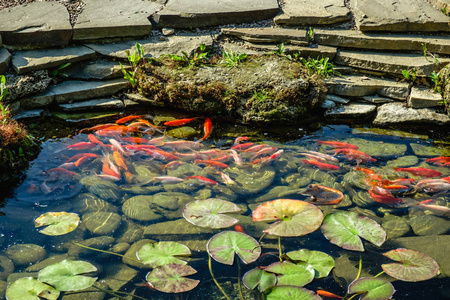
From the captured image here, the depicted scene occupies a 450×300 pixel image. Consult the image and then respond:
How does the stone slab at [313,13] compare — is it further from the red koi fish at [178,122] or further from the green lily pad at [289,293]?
the green lily pad at [289,293]

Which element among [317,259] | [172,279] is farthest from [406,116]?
[172,279]

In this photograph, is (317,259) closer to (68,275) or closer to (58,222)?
(68,275)

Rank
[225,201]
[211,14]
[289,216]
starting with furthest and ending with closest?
[211,14] < [225,201] < [289,216]

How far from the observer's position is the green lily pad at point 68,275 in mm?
2719

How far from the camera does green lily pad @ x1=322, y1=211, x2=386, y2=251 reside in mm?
3080

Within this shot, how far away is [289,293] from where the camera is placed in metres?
2.61

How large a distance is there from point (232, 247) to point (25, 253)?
1736mm

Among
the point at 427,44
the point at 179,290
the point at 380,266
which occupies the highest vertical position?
the point at 427,44

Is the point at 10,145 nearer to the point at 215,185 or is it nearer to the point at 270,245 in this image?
the point at 215,185

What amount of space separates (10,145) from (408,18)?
18.8ft

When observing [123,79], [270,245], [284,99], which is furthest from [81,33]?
[270,245]

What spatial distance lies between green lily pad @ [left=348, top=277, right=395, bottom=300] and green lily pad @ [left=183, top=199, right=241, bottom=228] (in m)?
1.09

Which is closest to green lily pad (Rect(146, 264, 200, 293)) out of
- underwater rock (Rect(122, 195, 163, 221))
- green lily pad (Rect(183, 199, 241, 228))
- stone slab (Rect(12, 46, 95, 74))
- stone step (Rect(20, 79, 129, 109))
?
green lily pad (Rect(183, 199, 241, 228))

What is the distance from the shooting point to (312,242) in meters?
3.18
